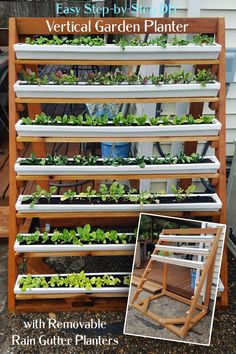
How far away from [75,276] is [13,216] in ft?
1.58

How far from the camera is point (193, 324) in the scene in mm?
1697

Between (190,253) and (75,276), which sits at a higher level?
(190,253)

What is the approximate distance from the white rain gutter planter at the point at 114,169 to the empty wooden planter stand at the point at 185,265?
0.32 m

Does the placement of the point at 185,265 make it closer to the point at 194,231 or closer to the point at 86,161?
the point at 194,231

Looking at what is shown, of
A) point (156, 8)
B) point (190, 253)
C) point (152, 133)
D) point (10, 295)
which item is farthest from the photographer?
point (156, 8)

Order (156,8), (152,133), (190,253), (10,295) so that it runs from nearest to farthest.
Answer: (190,253)
(152,133)
(10,295)
(156,8)

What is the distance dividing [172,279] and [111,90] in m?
1.00

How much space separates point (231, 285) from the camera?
2.22m

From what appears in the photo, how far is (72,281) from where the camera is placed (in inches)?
76.1

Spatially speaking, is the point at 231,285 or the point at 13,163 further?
the point at 231,285

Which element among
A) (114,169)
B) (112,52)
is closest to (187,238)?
(114,169)

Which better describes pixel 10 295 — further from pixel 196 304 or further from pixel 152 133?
pixel 152 133

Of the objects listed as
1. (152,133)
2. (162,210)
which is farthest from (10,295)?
(152,133)

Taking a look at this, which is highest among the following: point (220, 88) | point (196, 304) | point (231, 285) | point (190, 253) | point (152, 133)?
point (220, 88)
